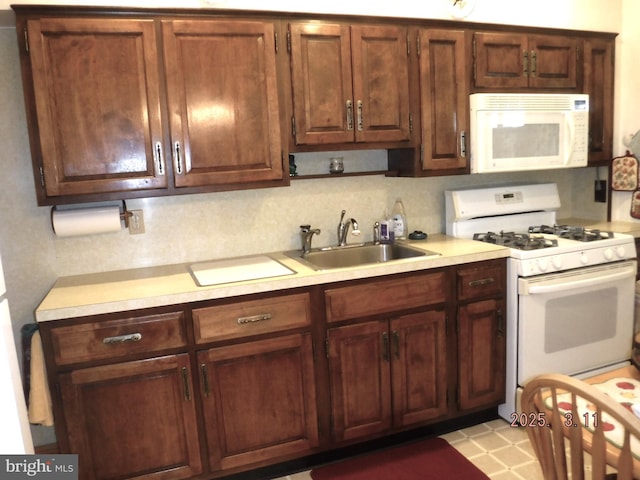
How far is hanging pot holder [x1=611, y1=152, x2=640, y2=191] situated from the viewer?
10.2ft

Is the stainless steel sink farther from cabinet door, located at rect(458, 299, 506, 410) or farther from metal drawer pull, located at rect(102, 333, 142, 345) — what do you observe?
metal drawer pull, located at rect(102, 333, 142, 345)

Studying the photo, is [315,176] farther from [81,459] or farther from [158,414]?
[81,459]

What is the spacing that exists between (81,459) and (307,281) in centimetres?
116

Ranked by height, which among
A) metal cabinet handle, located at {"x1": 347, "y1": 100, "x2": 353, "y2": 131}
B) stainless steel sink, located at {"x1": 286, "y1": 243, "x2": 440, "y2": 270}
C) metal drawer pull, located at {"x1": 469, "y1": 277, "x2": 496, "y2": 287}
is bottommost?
metal drawer pull, located at {"x1": 469, "y1": 277, "x2": 496, "y2": 287}

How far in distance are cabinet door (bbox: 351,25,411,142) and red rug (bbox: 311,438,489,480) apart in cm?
159

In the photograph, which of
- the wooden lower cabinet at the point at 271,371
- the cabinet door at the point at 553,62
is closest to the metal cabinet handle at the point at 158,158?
the wooden lower cabinet at the point at 271,371

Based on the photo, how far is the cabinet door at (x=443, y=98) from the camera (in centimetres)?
257

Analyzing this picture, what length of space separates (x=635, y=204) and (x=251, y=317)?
2629 millimetres

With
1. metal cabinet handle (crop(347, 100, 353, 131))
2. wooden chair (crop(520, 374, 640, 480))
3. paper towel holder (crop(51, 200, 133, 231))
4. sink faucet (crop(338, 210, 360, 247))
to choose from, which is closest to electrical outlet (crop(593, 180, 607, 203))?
sink faucet (crop(338, 210, 360, 247))

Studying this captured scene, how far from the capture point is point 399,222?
2891 mm

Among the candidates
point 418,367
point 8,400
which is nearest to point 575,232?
point 418,367

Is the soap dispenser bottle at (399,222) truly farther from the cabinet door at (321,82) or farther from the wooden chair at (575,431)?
the wooden chair at (575,431)

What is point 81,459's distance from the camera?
1953 millimetres

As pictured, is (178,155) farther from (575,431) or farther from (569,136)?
(569,136)
